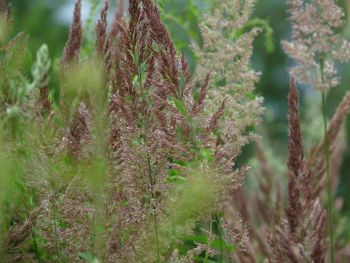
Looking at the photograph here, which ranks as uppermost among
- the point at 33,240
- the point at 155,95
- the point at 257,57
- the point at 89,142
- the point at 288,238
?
the point at 257,57

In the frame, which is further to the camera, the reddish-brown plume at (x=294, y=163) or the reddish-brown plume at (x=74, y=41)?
the reddish-brown plume at (x=74, y=41)

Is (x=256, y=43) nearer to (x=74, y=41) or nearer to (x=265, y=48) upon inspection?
(x=265, y=48)

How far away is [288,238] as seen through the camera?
1.41m

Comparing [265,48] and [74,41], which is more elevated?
[265,48]

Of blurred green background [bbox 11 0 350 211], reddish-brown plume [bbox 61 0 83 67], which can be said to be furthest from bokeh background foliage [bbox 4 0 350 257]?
reddish-brown plume [bbox 61 0 83 67]

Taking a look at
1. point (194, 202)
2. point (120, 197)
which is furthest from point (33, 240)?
point (194, 202)

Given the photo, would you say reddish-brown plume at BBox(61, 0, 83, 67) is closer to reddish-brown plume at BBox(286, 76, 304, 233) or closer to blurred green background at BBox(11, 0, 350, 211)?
reddish-brown plume at BBox(286, 76, 304, 233)

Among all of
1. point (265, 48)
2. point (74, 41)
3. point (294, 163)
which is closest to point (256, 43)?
point (265, 48)

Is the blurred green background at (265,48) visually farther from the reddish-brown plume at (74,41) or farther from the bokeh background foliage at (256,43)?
the reddish-brown plume at (74,41)

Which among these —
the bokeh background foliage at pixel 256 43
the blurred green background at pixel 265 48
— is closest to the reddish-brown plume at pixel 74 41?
the bokeh background foliage at pixel 256 43

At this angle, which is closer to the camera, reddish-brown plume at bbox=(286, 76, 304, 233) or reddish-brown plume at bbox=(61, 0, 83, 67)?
reddish-brown plume at bbox=(286, 76, 304, 233)

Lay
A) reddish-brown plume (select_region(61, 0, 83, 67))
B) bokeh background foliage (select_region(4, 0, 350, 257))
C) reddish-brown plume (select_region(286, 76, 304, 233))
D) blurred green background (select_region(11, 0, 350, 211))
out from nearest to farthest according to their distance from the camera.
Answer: reddish-brown plume (select_region(286, 76, 304, 233))
reddish-brown plume (select_region(61, 0, 83, 67))
bokeh background foliage (select_region(4, 0, 350, 257))
blurred green background (select_region(11, 0, 350, 211))

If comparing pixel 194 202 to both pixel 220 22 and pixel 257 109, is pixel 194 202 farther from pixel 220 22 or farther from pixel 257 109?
pixel 220 22

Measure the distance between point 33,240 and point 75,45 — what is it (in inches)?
28.4
